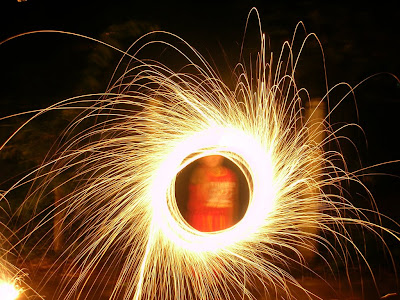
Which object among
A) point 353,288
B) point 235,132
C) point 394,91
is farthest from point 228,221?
point 394,91

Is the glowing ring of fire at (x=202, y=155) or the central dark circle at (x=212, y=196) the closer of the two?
the glowing ring of fire at (x=202, y=155)

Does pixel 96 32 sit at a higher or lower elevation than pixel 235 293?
higher

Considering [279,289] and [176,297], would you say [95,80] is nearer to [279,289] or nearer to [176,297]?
[176,297]

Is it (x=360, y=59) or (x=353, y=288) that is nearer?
(x=353, y=288)

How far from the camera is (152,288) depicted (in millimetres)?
4926

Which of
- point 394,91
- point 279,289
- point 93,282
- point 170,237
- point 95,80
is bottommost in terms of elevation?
point 93,282

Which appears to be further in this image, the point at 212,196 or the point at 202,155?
the point at 212,196

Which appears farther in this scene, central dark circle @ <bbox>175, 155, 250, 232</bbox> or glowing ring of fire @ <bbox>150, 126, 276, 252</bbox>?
central dark circle @ <bbox>175, 155, 250, 232</bbox>

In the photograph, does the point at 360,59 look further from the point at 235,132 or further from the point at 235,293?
the point at 235,293

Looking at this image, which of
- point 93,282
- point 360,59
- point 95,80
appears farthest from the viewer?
point 360,59

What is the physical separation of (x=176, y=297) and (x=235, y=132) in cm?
210

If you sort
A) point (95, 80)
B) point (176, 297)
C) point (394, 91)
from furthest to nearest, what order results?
point (394, 91)
point (95, 80)
point (176, 297)

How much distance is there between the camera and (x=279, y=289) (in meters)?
5.05

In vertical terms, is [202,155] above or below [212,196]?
above
